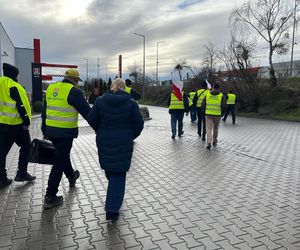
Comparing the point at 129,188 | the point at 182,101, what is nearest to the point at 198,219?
the point at 129,188

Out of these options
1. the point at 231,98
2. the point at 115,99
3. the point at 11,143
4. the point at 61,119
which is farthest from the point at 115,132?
the point at 231,98

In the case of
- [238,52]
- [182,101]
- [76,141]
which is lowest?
[76,141]

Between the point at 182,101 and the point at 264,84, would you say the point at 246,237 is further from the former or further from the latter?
the point at 264,84

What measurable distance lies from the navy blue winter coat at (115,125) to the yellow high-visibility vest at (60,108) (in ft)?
2.11

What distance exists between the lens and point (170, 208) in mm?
4684

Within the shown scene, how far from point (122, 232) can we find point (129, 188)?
67.4 inches

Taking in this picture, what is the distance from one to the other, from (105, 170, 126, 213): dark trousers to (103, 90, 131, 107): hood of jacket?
88cm

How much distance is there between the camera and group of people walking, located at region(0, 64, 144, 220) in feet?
13.7

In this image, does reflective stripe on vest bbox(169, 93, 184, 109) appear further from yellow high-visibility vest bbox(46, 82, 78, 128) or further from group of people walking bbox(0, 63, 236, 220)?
yellow high-visibility vest bbox(46, 82, 78, 128)

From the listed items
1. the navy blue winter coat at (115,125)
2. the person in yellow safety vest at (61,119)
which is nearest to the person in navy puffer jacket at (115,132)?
the navy blue winter coat at (115,125)

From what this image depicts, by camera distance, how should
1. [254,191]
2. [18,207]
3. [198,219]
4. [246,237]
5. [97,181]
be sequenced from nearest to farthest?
[246,237], [198,219], [18,207], [254,191], [97,181]

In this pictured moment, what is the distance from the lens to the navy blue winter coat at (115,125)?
4148 mm

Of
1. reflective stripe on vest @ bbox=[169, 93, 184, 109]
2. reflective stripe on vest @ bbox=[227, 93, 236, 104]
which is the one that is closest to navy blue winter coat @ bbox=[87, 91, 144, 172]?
reflective stripe on vest @ bbox=[169, 93, 184, 109]

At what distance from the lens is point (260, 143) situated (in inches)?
421
